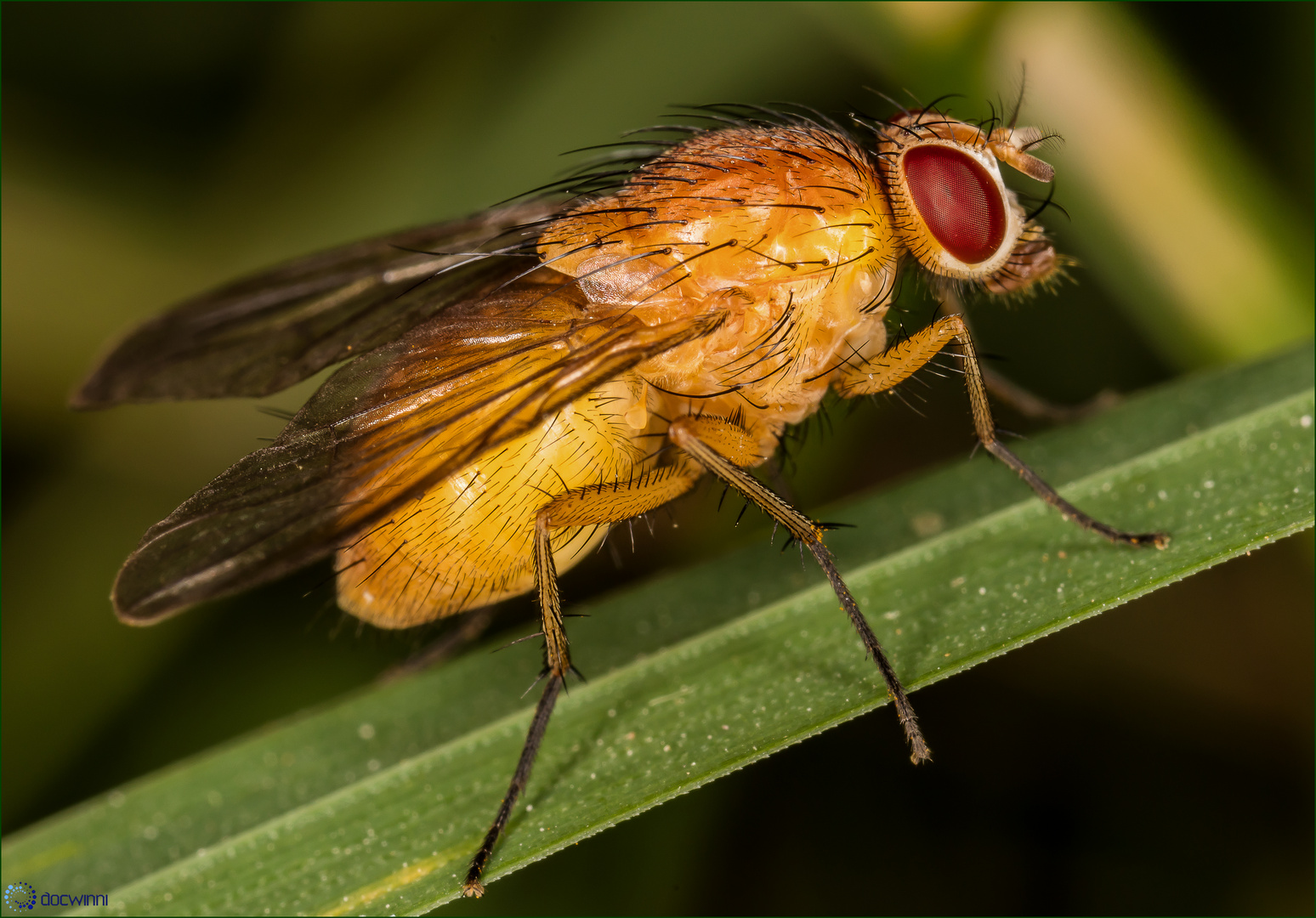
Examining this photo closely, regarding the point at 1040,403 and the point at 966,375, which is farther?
the point at 1040,403

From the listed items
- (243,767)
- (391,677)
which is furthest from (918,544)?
(243,767)

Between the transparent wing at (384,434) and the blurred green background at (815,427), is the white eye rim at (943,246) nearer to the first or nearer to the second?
the blurred green background at (815,427)

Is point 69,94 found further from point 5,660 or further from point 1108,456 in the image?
point 1108,456

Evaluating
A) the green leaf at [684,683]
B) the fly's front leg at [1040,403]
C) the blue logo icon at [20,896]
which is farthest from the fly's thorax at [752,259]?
the blue logo icon at [20,896]

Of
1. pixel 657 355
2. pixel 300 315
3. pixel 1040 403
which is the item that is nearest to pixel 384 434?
pixel 657 355

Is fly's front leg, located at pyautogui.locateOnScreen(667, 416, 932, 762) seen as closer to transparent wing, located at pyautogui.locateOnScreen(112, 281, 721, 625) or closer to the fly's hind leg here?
the fly's hind leg

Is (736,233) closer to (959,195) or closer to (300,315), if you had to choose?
(959,195)
